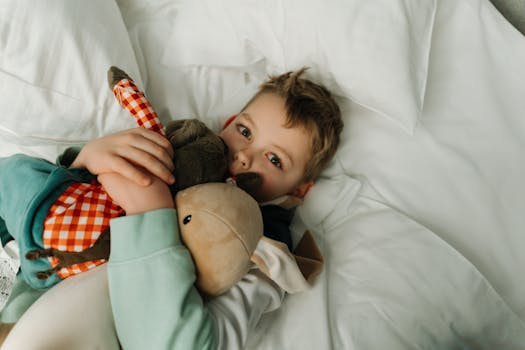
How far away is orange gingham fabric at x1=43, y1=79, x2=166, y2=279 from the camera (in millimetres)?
641

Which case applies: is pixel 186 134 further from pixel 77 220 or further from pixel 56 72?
pixel 56 72

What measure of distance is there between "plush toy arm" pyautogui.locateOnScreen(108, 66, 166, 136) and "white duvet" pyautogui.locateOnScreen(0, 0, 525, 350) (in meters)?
0.18

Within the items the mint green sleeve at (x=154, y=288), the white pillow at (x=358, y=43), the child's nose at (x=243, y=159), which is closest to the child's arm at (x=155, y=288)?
the mint green sleeve at (x=154, y=288)

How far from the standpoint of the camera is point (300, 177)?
964mm

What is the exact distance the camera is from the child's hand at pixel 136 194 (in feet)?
2.13

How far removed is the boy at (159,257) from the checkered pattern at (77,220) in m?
0.04

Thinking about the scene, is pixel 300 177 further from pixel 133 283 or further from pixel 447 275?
pixel 133 283

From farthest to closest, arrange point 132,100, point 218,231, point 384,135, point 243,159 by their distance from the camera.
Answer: point 384,135, point 243,159, point 132,100, point 218,231

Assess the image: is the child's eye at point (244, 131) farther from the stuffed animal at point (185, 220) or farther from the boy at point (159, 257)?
the stuffed animal at point (185, 220)

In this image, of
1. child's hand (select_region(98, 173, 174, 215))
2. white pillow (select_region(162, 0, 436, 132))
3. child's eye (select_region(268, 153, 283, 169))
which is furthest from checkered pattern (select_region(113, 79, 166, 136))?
white pillow (select_region(162, 0, 436, 132))

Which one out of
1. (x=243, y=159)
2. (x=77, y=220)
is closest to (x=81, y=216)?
(x=77, y=220)

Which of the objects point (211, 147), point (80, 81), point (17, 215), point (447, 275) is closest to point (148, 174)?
point (211, 147)

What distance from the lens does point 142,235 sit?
0.62 m

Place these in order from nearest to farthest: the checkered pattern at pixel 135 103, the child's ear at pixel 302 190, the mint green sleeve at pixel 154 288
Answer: the mint green sleeve at pixel 154 288
the checkered pattern at pixel 135 103
the child's ear at pixel 302 190
